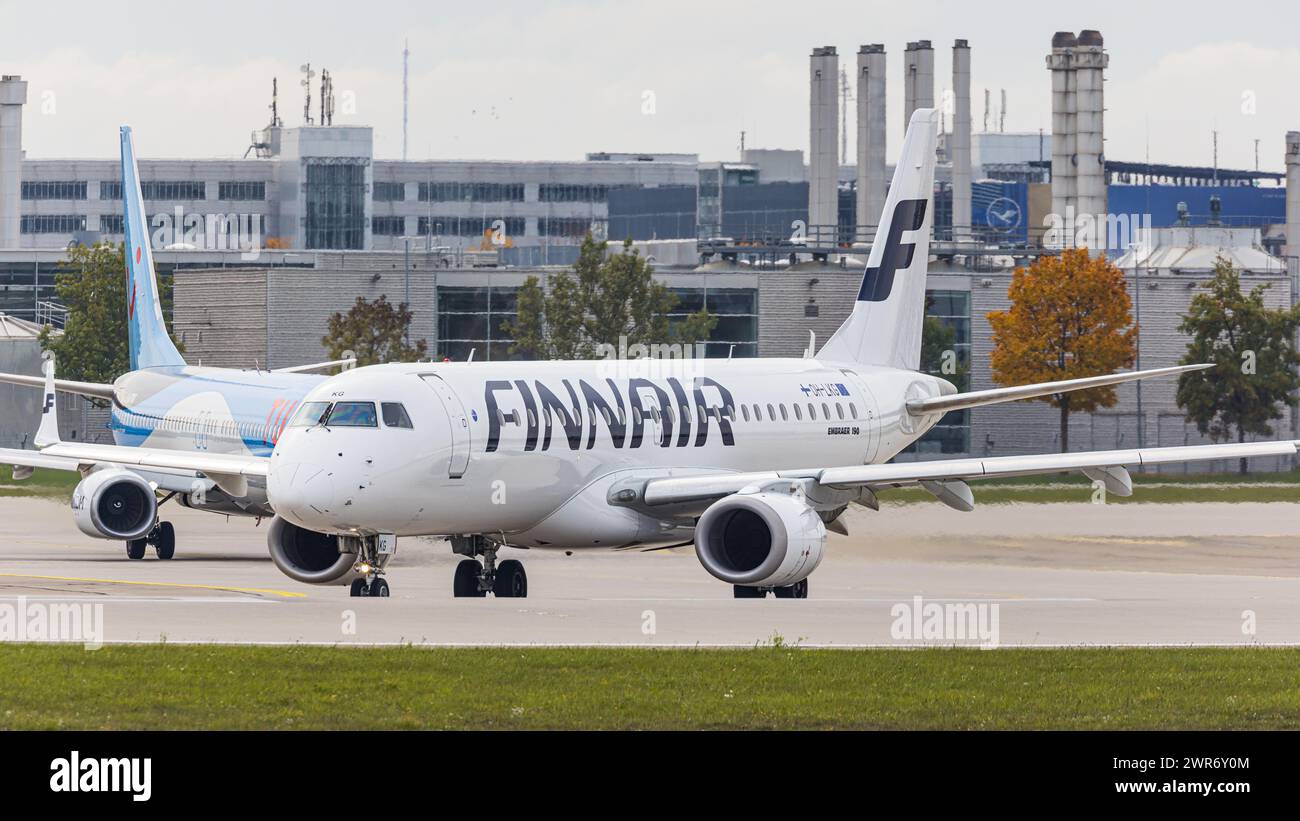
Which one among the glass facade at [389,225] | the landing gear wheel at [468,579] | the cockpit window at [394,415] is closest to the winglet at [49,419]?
the landing gear wheel at [468,579]

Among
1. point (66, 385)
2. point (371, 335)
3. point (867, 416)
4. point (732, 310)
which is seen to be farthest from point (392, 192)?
point (867, 416)

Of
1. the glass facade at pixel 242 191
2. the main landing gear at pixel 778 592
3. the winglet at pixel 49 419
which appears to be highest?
the glass facade at pixel 242 191

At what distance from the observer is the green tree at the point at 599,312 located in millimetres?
80812

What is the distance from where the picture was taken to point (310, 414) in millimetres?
30656

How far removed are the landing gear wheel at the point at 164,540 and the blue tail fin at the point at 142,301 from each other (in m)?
8.21

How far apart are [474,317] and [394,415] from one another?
56591 mm

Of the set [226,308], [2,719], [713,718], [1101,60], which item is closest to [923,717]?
[713,718]

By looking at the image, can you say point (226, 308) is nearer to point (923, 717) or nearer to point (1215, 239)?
point (1215, 239)

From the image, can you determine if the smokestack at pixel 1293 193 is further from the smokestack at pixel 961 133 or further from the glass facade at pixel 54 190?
the glass facade at pixel 54 190

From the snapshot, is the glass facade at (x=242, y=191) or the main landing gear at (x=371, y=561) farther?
the glass facade at (x=242, y=191)

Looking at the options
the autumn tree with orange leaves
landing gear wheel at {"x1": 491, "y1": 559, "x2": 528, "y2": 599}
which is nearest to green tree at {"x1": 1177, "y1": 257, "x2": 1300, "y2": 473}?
the autumn tree with orange leaves

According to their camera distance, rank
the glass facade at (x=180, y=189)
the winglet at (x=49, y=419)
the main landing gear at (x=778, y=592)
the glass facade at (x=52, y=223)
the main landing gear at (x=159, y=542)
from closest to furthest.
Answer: the main landing gear at (x=778, y=592)
the winglet at (x=49, y=419)
the main landing gear at (x=159, y=542)
the glass facade at (x=180, y=189)
the glass facade at (x=52, y=223)

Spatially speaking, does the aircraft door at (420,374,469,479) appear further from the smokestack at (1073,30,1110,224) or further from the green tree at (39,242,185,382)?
the smokestack at (1073,30,1110,224)

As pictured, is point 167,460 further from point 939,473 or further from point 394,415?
point 939,473
